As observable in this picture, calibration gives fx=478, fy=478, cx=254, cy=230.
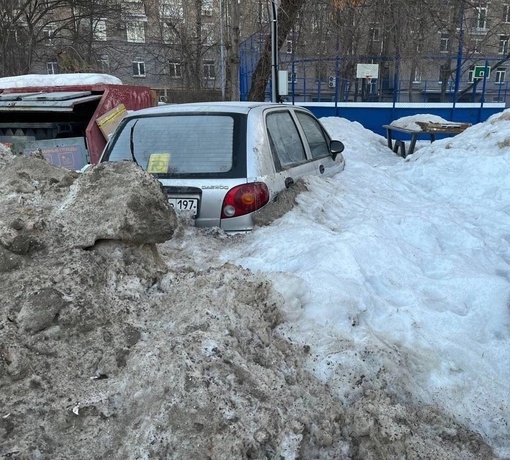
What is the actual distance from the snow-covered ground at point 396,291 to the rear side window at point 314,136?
1.46 ft

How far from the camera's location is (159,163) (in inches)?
159

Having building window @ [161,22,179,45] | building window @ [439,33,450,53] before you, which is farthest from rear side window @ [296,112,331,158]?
building window @ [161,22,179,45]

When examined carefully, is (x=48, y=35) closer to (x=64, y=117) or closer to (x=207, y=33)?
(x=207, y=33)

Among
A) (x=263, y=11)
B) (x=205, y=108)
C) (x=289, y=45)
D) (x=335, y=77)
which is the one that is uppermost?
(x=263, y=11)

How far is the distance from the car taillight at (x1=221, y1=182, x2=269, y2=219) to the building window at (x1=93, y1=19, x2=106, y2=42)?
2686cm

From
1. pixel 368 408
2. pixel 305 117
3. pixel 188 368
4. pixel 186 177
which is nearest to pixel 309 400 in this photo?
pixel 368 408

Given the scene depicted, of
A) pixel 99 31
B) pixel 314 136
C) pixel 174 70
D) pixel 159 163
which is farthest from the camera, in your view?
pixel 174 70

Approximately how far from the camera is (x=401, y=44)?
634 inches

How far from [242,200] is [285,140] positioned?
1.14 metres

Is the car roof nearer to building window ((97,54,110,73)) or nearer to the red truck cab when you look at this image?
the red truck cab

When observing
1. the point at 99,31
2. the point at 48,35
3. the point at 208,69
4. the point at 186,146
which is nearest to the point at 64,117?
the point at 186,146

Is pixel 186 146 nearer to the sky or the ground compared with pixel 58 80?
nearer to the ground

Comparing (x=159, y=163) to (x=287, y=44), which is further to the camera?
(x=287, y=44)

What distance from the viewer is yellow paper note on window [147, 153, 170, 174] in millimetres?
4004
